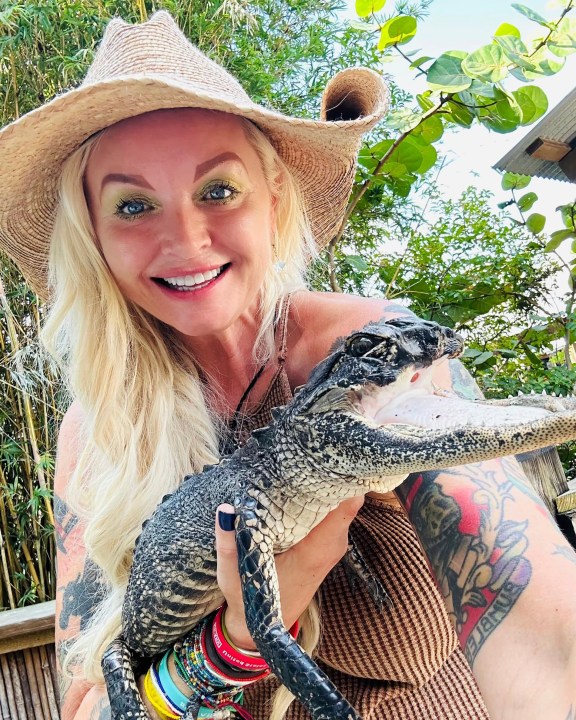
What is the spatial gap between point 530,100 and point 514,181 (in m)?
1.81

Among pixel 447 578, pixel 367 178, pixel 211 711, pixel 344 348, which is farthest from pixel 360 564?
pixel 367 178

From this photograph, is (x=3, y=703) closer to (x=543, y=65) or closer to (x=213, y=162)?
(x=213, y=162)

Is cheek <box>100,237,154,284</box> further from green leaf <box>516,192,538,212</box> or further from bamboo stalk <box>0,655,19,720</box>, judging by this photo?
green leaf <box>516,192,538,212</box>

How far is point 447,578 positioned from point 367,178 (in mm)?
2676

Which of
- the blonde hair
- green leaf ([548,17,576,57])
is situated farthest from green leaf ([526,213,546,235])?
the blonde hair

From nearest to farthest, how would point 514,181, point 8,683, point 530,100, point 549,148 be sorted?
point 530,100 < point 8,683 < point 549,148 < point 514,181

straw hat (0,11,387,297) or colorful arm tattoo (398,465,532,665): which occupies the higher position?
straw hat (0,11,387,297)

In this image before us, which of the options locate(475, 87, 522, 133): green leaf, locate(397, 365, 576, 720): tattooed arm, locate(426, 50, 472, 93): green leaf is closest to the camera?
locate(397, 365, 576, 720): tattooed arm

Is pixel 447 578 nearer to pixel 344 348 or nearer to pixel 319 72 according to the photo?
pixel 344 348

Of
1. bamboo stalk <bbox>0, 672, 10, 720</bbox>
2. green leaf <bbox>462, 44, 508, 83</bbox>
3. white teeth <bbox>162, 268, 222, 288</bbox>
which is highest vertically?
green leaf <bbox>462, 44, 508, 83</bbox>

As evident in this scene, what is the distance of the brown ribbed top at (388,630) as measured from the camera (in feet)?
5.13

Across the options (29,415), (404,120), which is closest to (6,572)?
(29,415)

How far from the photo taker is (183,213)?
1399mm

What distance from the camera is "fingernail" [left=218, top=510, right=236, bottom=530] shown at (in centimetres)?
116
